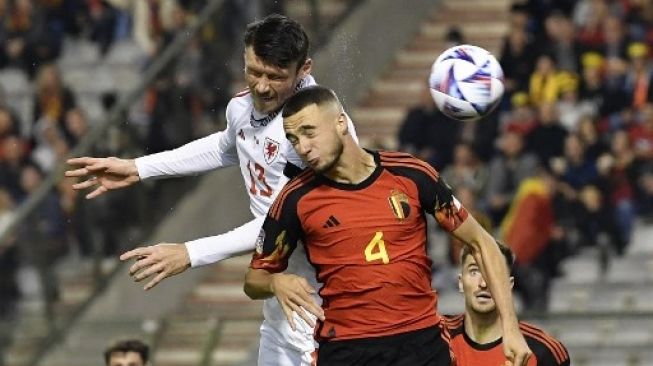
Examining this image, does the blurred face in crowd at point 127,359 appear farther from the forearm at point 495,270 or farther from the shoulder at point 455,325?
the forearm at point 495,270

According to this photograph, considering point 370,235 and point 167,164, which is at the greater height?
point 167,164

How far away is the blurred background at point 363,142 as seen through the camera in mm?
16016

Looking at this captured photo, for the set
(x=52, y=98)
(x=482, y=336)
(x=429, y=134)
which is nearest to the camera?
(x=482, y=336)

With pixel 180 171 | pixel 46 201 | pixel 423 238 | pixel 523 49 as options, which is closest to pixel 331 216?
pixel 423 238

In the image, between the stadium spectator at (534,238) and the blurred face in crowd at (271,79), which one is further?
the stadium spectator at (534,238)

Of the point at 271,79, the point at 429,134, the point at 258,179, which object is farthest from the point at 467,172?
the point at 271,79

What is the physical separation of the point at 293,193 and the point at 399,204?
17.0 inches

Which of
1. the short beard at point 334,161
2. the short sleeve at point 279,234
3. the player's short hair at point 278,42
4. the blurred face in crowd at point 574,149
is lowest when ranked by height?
the blurred face in crowd at point 574,149

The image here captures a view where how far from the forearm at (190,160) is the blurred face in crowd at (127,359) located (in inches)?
75.8

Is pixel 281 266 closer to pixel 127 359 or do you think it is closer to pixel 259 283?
pixel 259 283

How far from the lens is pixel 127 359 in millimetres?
11188

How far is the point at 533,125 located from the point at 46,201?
13.4 feet

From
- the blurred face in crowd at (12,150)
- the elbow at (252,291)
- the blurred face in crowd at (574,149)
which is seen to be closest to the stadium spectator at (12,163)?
the blurred face in crowd at (12,150)

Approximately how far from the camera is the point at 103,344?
1552 cm
